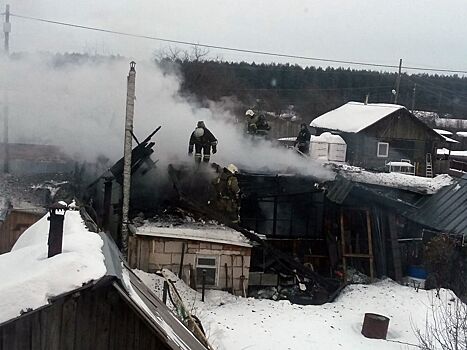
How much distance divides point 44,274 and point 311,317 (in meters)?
7.63

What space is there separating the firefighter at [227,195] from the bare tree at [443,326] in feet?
17.1

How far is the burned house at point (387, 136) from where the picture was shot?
26.9m

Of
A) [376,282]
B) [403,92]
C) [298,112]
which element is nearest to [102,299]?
[376,282]

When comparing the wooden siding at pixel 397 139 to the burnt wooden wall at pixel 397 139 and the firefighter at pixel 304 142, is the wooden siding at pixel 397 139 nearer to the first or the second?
the burnt wooden wall at pixel 397 139

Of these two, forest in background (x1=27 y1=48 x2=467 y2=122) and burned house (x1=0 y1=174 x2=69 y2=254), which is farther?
forest in background (x1=27 y1=48 x2=467 y2=122)

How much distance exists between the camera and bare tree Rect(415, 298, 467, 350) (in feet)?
27.9

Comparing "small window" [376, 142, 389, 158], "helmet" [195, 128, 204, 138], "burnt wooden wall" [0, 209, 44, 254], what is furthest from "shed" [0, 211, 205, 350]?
"small window" [376, 142, 389, 158]

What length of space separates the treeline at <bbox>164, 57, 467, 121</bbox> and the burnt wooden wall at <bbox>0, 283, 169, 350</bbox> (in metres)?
40.5

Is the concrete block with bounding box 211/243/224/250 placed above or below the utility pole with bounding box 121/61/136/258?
below

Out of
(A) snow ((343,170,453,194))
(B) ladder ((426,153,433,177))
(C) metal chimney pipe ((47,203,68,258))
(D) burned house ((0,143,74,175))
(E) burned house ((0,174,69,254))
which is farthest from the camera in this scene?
(B) ladder ((426,153,433,177))

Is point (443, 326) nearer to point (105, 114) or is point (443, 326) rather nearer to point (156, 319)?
point (156, 319)

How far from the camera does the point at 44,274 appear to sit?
4617 millimetres

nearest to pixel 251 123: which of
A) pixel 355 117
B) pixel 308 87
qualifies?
pixel 355 117

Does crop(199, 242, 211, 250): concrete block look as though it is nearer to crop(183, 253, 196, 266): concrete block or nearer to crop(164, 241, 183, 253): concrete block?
crop(183, 253, 196, 266): concrete block
